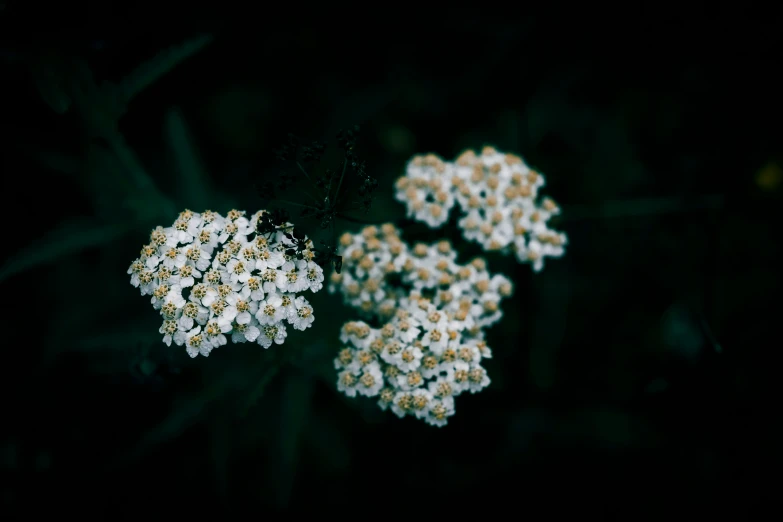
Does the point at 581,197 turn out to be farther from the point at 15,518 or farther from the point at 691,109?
the point at 15,518

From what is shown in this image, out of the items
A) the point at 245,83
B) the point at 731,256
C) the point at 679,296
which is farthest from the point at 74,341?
the point at 731,256

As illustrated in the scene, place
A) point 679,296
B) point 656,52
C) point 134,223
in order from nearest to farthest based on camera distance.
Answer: point 134,223
point 679,296
point 656,52

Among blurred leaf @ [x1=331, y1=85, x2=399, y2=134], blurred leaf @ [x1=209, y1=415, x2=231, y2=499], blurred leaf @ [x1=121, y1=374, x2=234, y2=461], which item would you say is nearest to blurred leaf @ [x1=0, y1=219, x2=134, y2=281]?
blurred leaf @ [x1=121, y1=374, x2=234, y2=461]

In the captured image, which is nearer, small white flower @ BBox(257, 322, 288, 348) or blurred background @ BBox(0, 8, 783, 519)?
small white flower @ BBox(257, 322, 288, 348)

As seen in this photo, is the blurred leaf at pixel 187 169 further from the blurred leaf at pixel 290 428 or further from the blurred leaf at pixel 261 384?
the blurred leaf at pixel 290 428

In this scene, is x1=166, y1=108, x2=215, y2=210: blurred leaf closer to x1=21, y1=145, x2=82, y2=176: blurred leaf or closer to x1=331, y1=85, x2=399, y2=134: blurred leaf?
x1=21, y1=145, x2=82, y2=176: blurred leaf

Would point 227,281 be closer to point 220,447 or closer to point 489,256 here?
point 220,447

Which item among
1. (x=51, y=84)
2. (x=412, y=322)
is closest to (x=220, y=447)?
(x=412, y=322)

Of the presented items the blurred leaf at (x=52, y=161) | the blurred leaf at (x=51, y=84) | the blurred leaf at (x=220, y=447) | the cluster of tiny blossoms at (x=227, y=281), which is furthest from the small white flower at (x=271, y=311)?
the blurred leaf at (x=52, y=161)
